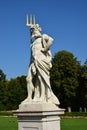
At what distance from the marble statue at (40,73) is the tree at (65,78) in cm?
4957

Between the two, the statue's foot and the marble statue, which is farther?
the marble statue

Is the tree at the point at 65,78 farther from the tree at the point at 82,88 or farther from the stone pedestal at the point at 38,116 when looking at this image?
the stone pedestal at the point at 38,116

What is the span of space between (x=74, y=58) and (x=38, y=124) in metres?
55.2

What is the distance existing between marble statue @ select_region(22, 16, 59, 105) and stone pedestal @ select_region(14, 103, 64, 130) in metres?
0.34

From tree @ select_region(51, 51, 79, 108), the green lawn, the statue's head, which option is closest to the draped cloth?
the statue's head

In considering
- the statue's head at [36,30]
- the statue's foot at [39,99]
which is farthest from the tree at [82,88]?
the statue's foot at [39,99]

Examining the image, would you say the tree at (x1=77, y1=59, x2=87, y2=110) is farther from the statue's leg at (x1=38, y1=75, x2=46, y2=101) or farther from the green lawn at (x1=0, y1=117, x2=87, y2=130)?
the statue's leg at (x1=38, y1=75, x2=46, y2=101)

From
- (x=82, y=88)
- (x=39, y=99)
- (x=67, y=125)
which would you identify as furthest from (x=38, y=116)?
(x=82, y=88)

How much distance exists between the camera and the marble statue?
44.5 ft

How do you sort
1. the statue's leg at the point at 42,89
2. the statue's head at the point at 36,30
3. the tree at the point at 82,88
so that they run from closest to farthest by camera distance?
the statue's leg at the point at 42,89 < the statue's head at the point at 36,30 < the tree at the point at 82,88

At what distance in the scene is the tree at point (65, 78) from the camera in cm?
6400

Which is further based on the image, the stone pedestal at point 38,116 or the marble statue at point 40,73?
the marble statue at point 40,73

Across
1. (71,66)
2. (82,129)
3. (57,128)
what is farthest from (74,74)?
(57,128)

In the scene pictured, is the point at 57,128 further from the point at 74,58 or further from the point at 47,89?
the point at 74,58
